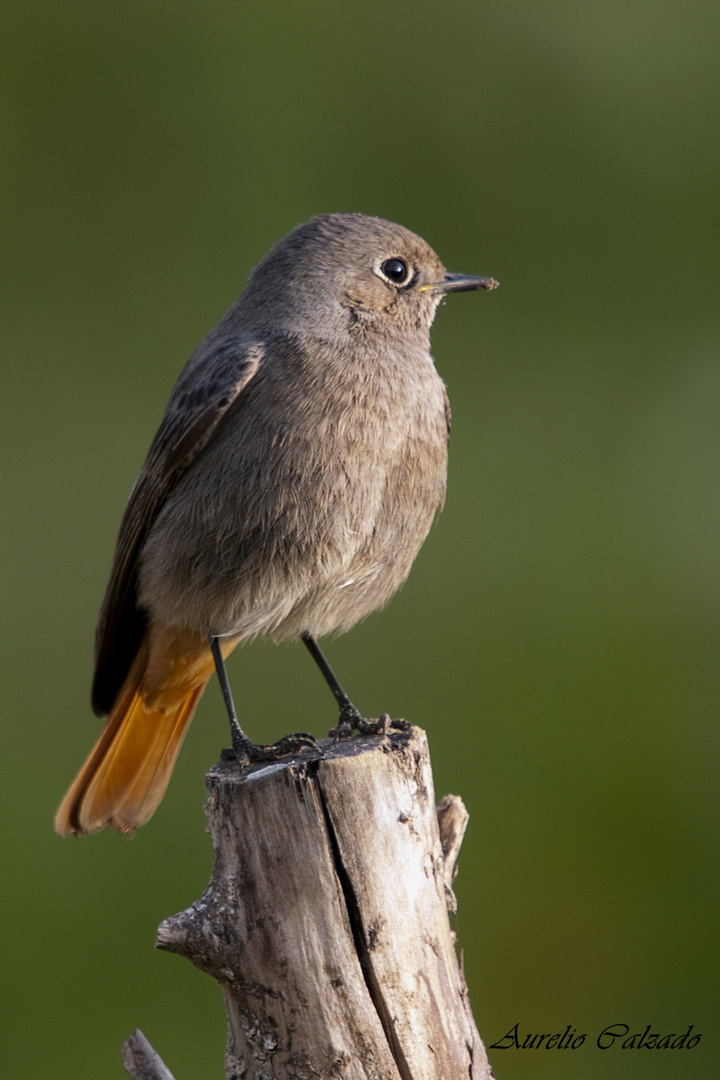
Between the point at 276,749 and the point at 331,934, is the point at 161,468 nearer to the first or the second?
the point at 276,749

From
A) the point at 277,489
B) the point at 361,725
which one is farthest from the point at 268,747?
the point at 277,489

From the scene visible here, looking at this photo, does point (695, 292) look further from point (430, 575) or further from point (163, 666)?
point (163, 666)

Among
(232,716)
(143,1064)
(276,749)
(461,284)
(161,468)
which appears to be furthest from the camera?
(461,284)

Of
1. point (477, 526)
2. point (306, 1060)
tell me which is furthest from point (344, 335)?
point (477, 526)

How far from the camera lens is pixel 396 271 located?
420 cm

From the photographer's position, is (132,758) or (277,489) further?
(132,758)

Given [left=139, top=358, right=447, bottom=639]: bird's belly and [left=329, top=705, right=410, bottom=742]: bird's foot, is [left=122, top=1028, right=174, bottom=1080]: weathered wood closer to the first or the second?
[left=329, top=705, right=410, bottom=742]: bird's foot

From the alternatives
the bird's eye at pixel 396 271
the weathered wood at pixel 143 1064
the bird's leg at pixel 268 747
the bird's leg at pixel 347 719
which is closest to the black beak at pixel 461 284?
the bird's eye at pixel 396 271

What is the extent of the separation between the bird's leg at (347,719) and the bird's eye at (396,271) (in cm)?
134

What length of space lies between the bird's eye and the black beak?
0.14 metres

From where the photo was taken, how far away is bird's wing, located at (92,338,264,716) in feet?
12.7

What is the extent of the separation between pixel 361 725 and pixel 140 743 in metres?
1.07

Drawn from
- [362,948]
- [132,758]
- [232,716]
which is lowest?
[132,758]

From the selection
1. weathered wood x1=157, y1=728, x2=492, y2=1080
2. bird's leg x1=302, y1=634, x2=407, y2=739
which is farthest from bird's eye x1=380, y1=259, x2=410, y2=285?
weathered wood x1=157, y1=728, x2=492, y2=1080
